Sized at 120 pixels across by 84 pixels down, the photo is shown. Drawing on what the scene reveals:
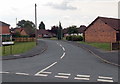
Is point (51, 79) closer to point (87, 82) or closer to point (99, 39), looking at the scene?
point (87, 82)

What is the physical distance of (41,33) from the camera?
96625mm

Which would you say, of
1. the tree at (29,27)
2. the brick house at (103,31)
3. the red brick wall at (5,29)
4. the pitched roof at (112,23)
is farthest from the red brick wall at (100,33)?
the tree at (29,27)

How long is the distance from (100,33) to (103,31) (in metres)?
0.95

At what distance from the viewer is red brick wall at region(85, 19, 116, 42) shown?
129 ft

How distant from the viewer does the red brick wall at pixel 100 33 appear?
39.5m

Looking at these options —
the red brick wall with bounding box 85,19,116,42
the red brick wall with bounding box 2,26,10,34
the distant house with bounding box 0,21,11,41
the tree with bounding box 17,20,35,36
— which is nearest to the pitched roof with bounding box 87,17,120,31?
the red brick wall with bounding box 85,19,116,42

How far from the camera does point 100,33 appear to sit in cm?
4203

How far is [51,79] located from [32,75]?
1.52 meters

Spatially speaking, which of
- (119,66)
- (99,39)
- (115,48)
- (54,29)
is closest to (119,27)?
(99,39)

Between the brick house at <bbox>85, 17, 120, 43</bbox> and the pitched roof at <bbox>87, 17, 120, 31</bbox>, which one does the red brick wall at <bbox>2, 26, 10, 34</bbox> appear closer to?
the brick house at <bbox>85, 17, 120, 43</bbox>

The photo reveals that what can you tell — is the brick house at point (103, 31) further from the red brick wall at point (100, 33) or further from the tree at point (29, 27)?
the tree at point (29, 27)

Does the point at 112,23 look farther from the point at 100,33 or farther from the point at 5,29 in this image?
the point at 5,29

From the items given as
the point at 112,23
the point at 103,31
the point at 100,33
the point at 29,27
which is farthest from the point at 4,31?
the point at 29,27

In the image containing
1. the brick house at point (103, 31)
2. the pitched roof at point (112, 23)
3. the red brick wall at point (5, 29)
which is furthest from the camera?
the red brick wall at point (5, 29)
